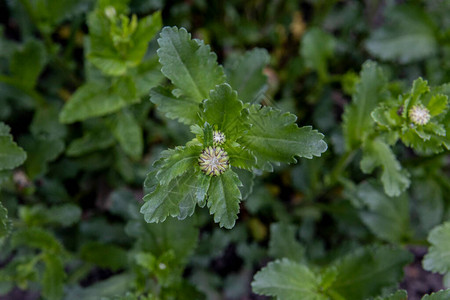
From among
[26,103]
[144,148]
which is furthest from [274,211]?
[26,103]

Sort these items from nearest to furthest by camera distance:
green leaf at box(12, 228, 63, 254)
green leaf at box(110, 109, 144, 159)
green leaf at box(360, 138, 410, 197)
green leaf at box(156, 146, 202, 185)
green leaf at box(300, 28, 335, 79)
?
green leaf at box(156, 146, 202, 185), green leaf at box(360, 138, 410, 197), green leaf at box(12, 228, 63, 254), green leaf at box(110, 109, 144, 159), green leaf at box(300, 28, 335, 79)

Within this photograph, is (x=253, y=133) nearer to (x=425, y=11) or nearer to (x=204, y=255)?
(x=204, y=255)

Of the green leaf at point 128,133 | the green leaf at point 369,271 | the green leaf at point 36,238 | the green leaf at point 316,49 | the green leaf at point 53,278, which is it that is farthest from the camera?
the green leaf at point 316,49

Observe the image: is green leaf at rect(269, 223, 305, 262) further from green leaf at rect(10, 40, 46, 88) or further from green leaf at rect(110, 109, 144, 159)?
green leaf at rect(10, 40, 46, 88)

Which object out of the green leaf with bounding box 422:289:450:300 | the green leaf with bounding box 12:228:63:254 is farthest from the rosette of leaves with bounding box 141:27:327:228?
the green leaf with bounding box 12:228:63:254

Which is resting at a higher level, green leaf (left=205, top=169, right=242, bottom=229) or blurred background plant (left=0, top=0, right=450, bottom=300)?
blurred background plant (left=0, top=0, right=450, bottom=300)

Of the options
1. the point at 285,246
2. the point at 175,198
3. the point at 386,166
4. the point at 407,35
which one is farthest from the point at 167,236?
the point at 407,35

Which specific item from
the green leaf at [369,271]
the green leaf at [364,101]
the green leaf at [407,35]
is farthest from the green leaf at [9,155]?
the green leaf at [407,35]

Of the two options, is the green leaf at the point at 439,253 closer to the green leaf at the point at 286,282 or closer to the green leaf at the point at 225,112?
the green leaf at the point at 286,282
